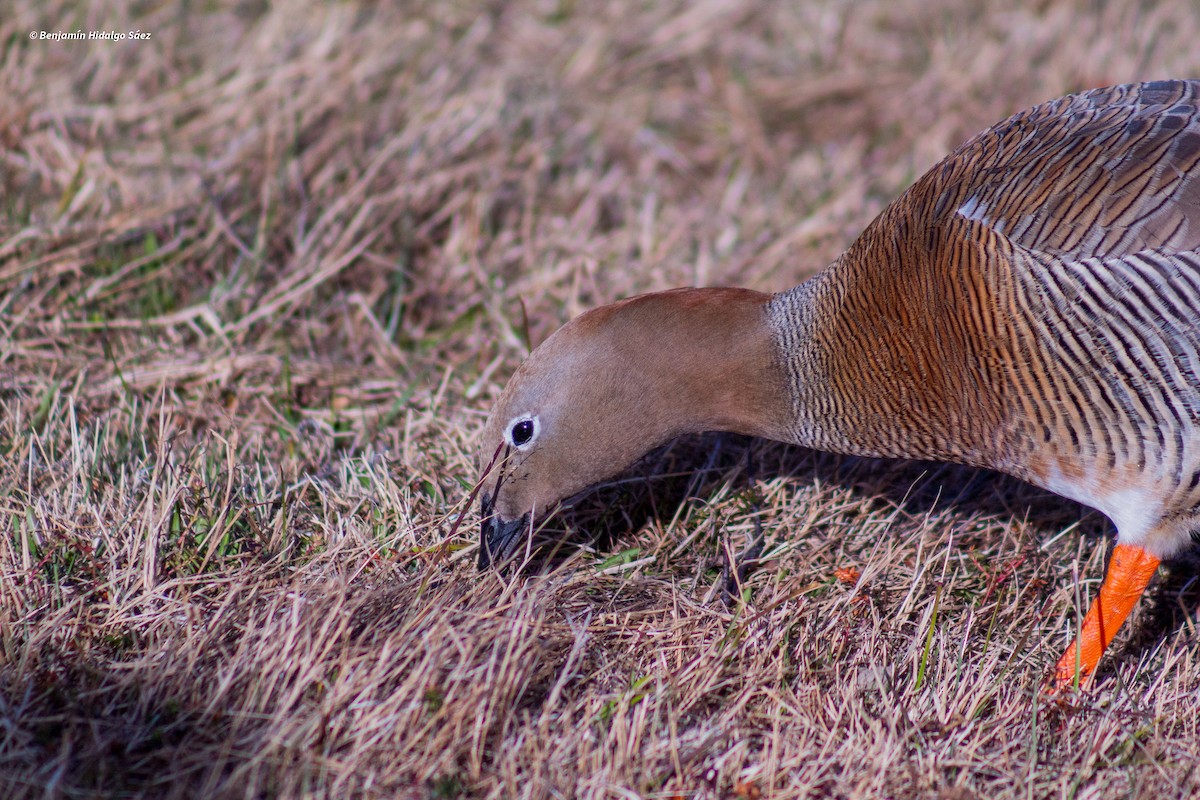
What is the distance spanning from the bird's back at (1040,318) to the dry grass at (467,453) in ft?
1.53

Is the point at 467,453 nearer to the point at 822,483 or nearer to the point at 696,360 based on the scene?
the point at 696,360

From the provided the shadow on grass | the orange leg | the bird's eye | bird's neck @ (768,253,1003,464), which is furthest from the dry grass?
bird's neck @ (768,253,1003,464)

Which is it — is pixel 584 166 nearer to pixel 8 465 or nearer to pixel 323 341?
pixel 323 341

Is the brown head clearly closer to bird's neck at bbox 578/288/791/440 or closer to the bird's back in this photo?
bird's neck at bbox 578/288/791/440

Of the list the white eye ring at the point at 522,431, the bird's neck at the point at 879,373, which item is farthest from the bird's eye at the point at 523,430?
the bird's neck at the point at 879,373

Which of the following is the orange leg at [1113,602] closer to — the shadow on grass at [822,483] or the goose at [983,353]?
the goose at [983,353]

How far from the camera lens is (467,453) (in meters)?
4.27

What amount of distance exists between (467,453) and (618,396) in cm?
85

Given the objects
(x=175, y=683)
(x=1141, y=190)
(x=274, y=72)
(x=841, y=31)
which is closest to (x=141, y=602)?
(x=175, y=683)

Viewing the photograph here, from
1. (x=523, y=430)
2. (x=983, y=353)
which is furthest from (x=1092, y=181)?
(x=523, y=430)

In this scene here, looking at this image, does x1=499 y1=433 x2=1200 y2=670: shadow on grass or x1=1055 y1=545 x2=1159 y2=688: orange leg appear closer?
x1=1055 y1=545 x2=1159 y2=688: orange leg

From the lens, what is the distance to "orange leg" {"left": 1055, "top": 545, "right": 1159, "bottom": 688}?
3.64m

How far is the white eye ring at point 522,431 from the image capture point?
12.0 feet

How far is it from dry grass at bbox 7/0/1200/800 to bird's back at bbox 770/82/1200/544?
465mm
